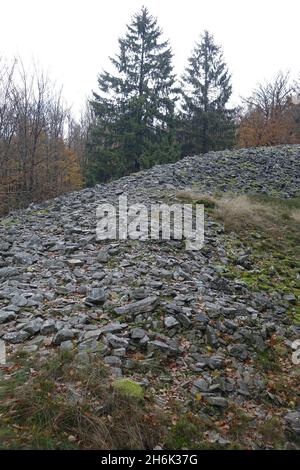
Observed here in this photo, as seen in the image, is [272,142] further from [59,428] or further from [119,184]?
[59,428]

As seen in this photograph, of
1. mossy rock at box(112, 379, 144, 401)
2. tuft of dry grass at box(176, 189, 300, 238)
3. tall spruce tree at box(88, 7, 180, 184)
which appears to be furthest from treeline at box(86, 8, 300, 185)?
mossy rock at box(112, 379, 144, 401)

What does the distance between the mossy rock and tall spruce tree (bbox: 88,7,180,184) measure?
1963 centimetres

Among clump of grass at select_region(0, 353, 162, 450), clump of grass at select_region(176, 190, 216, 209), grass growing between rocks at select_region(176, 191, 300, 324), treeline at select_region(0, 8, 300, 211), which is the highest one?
treeline at select_region(0, 8, 300, 211)

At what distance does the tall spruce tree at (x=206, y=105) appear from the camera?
2772 centimetres

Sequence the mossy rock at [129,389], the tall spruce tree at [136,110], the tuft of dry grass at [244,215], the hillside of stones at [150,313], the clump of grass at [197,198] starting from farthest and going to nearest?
the tall spruce tree at [136,110], the clump of grass at [197,198], the tuft of dry grass at [244,215], the hillside of stones at [150,313], the mossy rock at [129,389]

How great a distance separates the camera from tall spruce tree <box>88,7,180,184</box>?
924 inches

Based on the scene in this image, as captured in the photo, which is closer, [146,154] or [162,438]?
[162,438]

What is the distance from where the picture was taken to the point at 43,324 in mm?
5301

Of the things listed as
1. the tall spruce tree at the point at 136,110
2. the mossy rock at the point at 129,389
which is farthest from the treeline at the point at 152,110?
the mossy rock at the point at 129,389

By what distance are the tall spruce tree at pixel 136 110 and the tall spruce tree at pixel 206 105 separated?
3322 mm

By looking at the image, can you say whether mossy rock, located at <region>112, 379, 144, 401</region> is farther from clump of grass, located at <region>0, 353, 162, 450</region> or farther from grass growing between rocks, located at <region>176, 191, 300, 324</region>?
grass growing between rocks, located at <region>176, 191, 300, 324</region>

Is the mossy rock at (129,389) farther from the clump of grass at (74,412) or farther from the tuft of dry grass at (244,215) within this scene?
the tuft of dry grass at (244,215)
